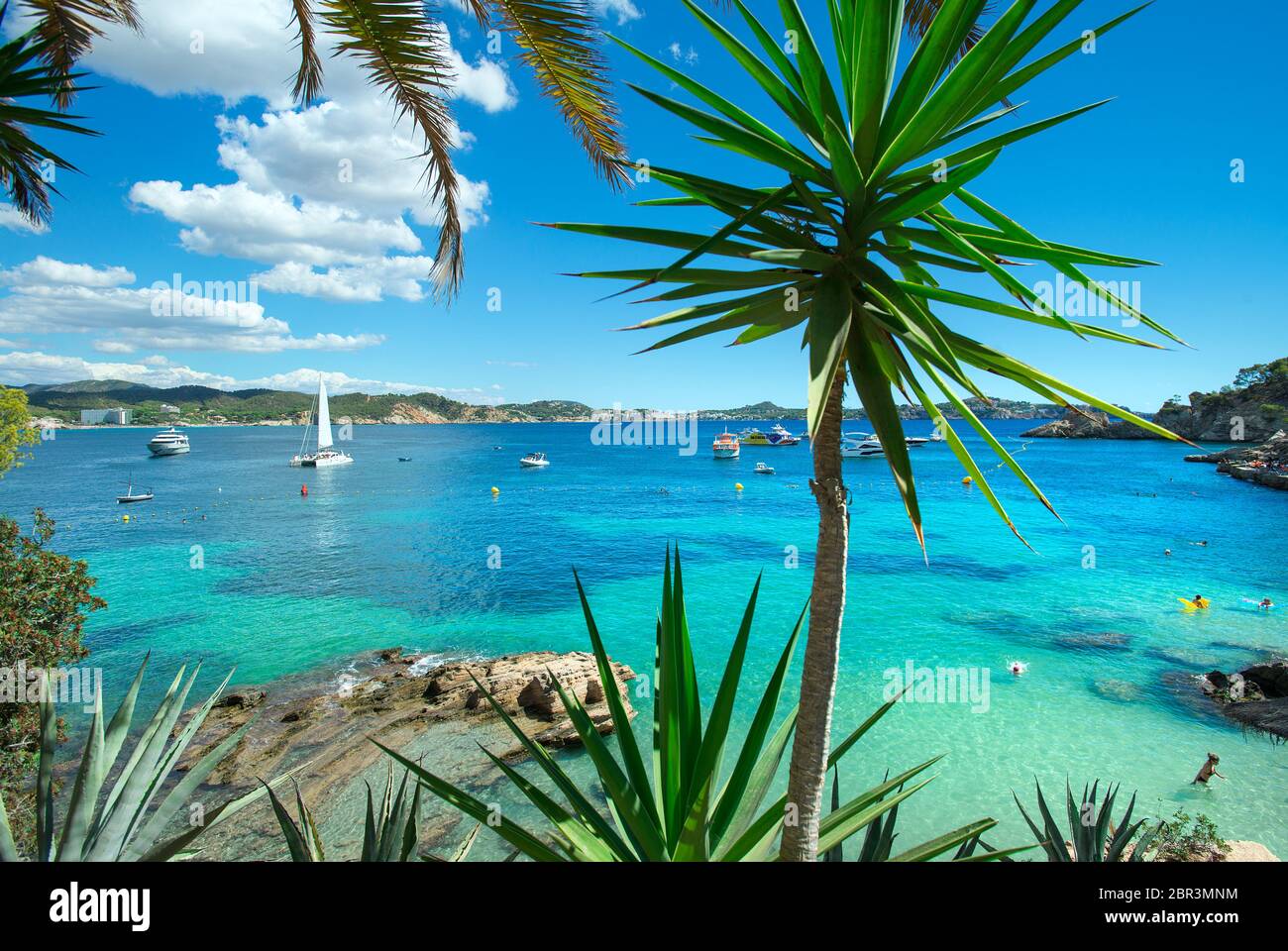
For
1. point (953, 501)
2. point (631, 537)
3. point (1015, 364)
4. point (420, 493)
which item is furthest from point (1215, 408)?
point (1015, 364)

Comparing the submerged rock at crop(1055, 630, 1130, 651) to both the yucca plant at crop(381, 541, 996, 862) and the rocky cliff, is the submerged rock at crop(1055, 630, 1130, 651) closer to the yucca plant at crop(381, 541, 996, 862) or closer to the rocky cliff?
the yucca plant at crop(381, 541, 996, 862)

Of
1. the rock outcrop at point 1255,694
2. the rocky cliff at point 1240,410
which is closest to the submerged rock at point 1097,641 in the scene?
the rock outcrop at point 1255,694

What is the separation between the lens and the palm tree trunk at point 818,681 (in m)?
2.13

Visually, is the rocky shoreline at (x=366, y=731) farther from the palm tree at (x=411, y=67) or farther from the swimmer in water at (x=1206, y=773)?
the swimmer in water at (x=1206, y=773)

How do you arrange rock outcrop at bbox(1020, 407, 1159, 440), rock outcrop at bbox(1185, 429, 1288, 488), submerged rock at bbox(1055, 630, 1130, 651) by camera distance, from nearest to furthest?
1. submerged rock at bbox(1055, 630, 1130, 651)
2. rock outcrop at bbox(1185, 429, 1288, 488)
3. rock outcrop at bbox(1020, 407, 1159, 440)

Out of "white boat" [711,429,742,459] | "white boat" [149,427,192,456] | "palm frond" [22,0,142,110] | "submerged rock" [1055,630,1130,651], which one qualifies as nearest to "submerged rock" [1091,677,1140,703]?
"submerged rock" [1055,630,1130,651]

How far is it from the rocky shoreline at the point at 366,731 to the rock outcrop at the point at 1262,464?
51129 mm

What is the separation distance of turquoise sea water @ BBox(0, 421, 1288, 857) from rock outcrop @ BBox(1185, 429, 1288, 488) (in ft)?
5.33

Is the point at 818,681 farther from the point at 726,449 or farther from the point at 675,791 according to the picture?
the point at 726,449

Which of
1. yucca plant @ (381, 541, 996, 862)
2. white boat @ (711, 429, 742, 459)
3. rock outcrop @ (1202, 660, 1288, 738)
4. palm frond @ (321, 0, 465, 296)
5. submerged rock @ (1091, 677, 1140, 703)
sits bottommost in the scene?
submerged rock @ (1091, 677, 1140, 703)

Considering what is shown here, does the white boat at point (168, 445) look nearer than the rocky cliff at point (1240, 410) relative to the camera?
No

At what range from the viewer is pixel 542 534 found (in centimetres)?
3359

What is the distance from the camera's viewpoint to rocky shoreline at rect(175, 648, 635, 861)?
9.12 meters
